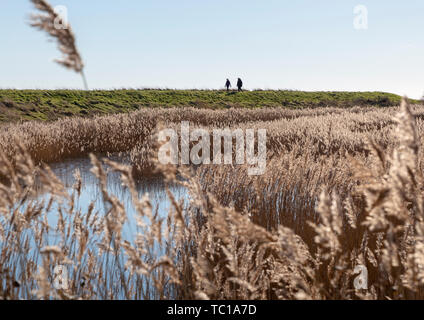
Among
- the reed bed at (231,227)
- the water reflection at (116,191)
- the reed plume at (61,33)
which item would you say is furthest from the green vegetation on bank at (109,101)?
the reed plume at (61,33)

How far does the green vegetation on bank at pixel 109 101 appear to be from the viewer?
951 inches

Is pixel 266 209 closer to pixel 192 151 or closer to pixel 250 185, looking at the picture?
pixel 250 185

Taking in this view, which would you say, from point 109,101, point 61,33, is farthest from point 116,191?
point 109,101

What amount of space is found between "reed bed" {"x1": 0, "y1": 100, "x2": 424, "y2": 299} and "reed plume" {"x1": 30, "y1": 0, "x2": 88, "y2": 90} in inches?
36.5

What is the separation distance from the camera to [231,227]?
241 centimetres

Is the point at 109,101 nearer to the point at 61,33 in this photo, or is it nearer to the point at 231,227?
the point at 61,33

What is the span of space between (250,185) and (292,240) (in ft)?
12.6

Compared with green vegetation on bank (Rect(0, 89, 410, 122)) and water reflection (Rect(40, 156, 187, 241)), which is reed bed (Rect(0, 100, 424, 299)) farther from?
green vegetation on bank (Rect(0, 89, 410, 122))

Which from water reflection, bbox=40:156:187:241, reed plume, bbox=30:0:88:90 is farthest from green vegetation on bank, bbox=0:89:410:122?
reed plume, bbox=30:0:88:90

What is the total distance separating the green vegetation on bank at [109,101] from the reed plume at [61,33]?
2010 cm

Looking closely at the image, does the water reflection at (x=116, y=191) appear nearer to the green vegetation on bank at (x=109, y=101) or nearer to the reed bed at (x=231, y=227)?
the reed bed at (x=231, y=227)

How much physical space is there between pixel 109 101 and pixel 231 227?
3177cm
